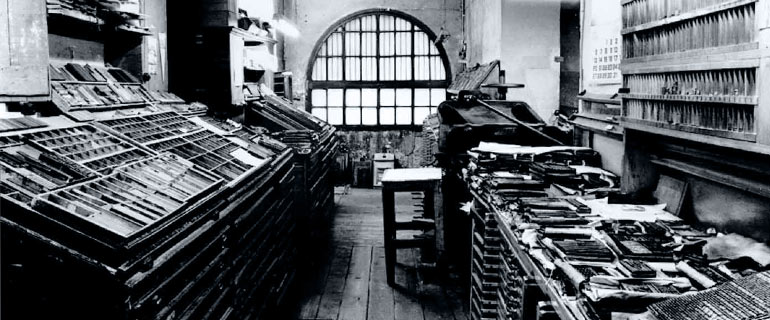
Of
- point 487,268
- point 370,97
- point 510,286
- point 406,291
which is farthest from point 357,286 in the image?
point 370,97

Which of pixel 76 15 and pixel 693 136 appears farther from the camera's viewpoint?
pixel 76 15

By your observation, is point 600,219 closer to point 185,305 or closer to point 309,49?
point 185,305

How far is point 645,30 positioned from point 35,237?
272 cm

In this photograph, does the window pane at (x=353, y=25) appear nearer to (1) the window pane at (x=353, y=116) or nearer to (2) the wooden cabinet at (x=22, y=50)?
(1) the window pane at (x=353, y=116)

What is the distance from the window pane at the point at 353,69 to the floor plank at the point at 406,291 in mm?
6803

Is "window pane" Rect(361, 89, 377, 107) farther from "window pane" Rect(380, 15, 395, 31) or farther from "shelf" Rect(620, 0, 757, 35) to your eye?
"shelf" Rect(620, 0, 757, 35)

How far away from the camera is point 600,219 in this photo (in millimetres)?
2980

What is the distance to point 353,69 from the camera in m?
13.7

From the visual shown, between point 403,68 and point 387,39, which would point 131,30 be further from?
point 403,68

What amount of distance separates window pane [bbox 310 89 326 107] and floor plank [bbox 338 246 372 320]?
6.33 metres

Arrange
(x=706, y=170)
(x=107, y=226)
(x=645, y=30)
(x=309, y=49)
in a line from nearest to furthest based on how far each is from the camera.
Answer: (x=107, y=226), (x=706, y=170), (x=645, y=30), (x=309, y=49)

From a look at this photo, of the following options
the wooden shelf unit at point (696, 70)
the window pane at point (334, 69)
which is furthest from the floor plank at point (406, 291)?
the window pane at point (334, 69)

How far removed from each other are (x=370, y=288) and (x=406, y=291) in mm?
359

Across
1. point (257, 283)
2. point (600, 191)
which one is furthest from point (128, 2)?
point (600, 191)
